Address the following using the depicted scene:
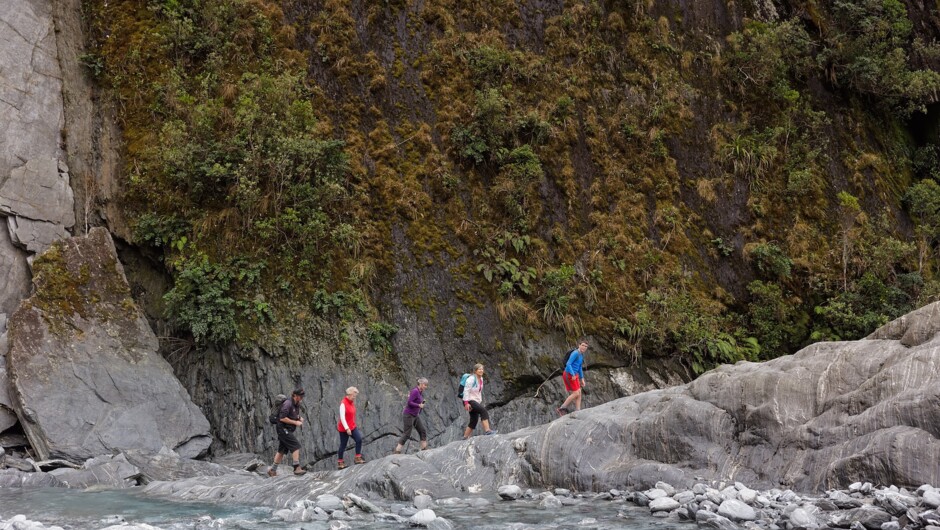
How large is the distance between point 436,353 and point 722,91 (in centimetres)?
1475

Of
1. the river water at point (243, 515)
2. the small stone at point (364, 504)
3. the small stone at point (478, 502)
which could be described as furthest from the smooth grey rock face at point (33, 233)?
the small stone at point (478, 502)

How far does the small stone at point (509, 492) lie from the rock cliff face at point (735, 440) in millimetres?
760

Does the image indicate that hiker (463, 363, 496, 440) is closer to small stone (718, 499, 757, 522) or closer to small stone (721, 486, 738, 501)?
small stone (721, 486, 738, 501)

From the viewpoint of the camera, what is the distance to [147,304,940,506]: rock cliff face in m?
10.0

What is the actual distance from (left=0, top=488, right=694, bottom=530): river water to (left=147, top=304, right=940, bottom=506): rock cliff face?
0.94 m

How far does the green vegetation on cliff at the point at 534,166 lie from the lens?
19016mm

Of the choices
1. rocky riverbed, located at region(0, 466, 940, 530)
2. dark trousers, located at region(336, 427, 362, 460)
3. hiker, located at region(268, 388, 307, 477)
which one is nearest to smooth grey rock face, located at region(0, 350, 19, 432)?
rocky riverbed, located at region(0, 466, 940, 530)

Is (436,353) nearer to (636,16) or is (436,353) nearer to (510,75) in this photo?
(510,75)

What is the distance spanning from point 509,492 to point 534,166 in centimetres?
1221

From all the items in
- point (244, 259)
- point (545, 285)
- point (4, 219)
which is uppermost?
point (4, 219)

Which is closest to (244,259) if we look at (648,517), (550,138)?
(550,138)

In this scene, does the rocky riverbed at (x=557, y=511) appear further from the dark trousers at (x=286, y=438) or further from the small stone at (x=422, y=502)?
the dark trousers at (x=286, y=438)

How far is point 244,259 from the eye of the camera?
18516 mm

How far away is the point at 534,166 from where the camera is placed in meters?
21.9
